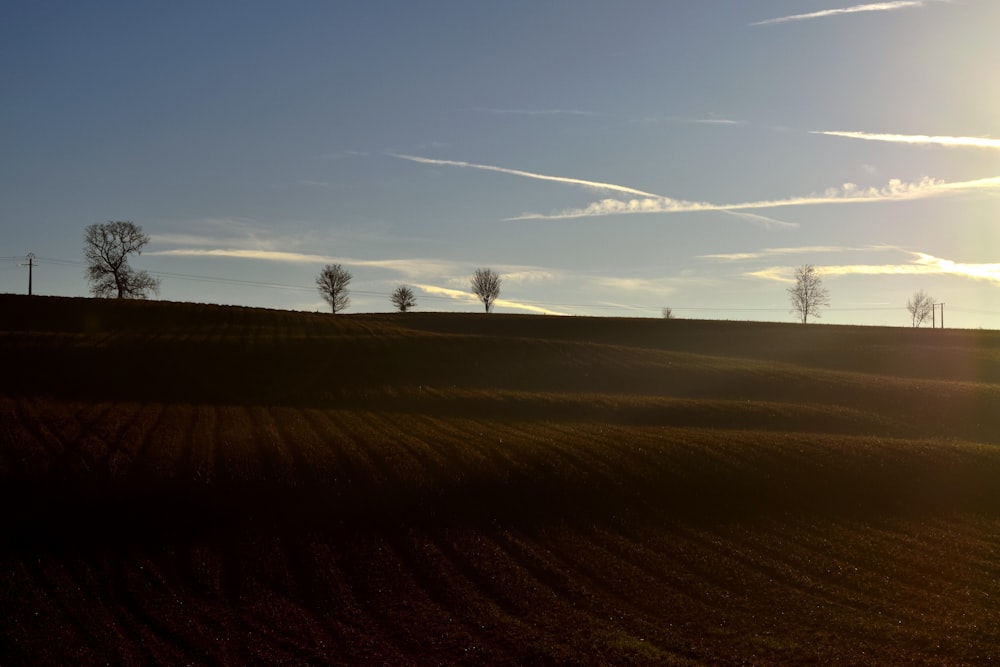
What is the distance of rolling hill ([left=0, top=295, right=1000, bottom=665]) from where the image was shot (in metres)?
17.4

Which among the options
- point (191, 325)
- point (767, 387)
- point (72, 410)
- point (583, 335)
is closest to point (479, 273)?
point (583, 335)

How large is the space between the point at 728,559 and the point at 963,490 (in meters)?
12.9

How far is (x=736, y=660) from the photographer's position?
51.6ft

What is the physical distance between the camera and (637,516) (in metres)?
26.4

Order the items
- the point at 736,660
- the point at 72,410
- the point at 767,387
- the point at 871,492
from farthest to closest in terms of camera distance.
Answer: the point at 767,387
the point at 72,410
the point at 871,492
the point at 736,660

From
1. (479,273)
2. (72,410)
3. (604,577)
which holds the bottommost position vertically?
(604,577)

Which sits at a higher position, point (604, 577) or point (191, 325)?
point (191, 325)

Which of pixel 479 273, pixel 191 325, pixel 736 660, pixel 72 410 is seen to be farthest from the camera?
pixel 479 273

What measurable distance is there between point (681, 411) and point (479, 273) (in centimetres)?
13210

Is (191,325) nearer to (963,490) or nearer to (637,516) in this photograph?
(637,516)

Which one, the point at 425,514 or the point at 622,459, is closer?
the point at 425,514

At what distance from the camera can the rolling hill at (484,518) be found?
17.4 metres

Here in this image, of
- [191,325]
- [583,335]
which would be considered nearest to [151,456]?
[191,325]

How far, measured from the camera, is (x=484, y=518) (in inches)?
1027
